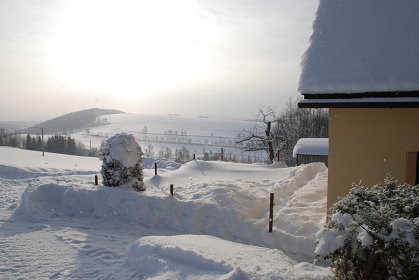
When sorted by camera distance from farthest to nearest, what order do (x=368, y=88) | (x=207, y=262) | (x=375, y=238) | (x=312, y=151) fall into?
(x=312, y=151) < (x=368, y=88) < (x=207, y=262) < (x=375, y=238)

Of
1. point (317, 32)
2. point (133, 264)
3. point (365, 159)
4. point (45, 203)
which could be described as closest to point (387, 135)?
point (365, 159)

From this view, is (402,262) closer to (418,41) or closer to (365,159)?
(365,159)

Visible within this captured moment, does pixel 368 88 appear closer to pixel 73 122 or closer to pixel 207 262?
pixel 207 262

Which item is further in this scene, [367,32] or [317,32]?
[317,32]

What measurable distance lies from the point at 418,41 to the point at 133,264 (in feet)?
22.5

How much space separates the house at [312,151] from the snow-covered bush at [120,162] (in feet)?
52.1

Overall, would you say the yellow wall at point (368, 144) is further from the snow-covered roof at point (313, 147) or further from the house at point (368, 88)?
the snow-covered roof at point (313, 147)

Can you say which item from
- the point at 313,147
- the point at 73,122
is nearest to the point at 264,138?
the point at 313,147

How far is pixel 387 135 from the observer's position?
6.46 meters

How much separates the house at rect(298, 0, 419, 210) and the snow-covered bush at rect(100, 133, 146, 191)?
652 centimetres

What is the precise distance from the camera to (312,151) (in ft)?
77.7

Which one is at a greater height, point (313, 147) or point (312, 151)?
point (313, 147)

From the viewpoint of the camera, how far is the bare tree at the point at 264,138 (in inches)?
1324

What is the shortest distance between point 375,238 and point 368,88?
3492 mm
